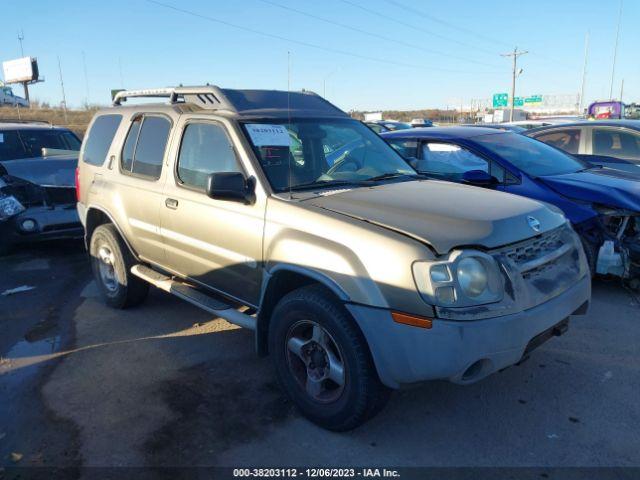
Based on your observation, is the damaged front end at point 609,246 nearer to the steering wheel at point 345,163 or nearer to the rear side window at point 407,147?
the rear side window at point 407,147

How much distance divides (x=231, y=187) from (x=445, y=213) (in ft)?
4.43

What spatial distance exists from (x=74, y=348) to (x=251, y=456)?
230cm

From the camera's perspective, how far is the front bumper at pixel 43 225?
22.3 ft

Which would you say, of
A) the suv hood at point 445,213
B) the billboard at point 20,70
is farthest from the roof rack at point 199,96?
the billboard at point 20,70

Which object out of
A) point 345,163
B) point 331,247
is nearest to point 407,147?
point 345,163

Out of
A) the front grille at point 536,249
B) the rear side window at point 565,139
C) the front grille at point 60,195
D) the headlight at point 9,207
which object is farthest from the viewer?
Result: the rear side window at point 565,139

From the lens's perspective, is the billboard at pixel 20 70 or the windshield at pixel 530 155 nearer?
the windshield at pixel 530 155

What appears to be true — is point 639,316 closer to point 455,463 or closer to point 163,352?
point 455,463

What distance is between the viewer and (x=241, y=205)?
11.5ft

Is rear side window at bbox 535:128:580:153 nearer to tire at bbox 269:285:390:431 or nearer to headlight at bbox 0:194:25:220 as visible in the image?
tire at bbox 269:285:390:431

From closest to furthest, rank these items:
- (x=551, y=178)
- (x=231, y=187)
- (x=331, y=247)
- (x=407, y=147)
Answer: (x=331, y=247) < (x=231, y=187) < (x=551, y=178) < (x=407, y=147)

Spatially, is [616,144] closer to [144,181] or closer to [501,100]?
[144,181]

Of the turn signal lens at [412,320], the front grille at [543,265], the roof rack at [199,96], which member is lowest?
the turn signal lens at [412,320]

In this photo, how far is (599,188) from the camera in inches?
203
